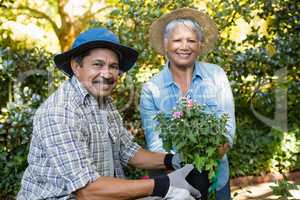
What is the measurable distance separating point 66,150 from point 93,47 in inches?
22.3

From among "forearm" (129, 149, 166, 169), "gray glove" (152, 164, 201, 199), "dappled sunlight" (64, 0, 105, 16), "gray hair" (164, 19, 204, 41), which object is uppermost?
"dappled sunlight" (64, 0, 105, 16)

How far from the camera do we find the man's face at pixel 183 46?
3246 mm

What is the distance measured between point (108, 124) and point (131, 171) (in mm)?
2376

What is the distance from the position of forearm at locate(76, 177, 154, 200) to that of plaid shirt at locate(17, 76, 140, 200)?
0.04 m

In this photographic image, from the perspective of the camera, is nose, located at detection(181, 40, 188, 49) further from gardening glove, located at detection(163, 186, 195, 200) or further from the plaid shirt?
gardening glove, located at detection(163, 186, 195, 200)

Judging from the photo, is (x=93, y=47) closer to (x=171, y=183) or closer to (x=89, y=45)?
(x=89, y=45)

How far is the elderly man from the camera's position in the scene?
256 cm

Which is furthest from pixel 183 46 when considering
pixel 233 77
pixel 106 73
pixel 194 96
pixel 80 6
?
pixel 80 6

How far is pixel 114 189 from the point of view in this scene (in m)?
2.55

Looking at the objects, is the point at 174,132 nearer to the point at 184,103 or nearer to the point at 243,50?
the point at 184,103

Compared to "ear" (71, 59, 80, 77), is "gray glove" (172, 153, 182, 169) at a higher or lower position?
lower

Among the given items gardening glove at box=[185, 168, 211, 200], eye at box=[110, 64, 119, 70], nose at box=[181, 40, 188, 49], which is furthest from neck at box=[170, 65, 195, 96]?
gardening glove at box=[185, 168, 211, 200]

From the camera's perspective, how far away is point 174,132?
2.64 meters

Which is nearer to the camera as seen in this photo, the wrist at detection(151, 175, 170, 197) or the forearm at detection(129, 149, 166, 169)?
the wrist at detection(151, 175, 170, 197)
